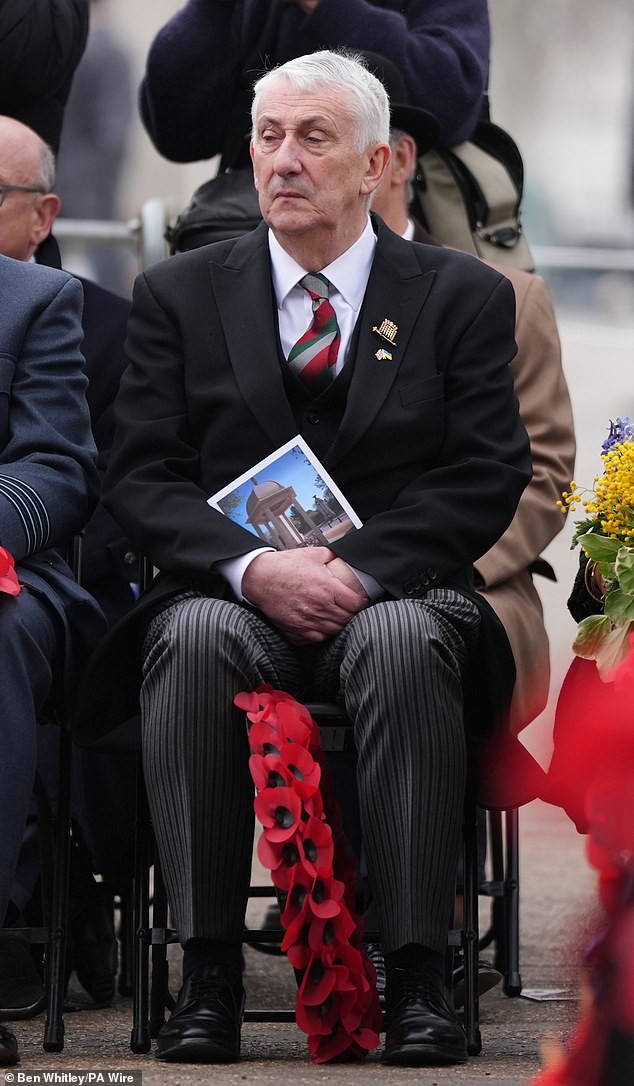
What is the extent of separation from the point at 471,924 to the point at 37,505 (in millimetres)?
1205

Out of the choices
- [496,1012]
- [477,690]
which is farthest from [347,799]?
[477,690]

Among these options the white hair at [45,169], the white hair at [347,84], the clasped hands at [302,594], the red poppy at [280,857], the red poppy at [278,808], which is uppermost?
the white hair at [347,84]

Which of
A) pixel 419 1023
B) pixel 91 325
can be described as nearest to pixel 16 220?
pixel 91 325

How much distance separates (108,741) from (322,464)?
2.33 ft

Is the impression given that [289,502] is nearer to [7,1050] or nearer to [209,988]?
[209,988]

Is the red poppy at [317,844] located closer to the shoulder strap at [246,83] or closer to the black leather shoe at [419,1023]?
the black leather shoe at [419,1023]

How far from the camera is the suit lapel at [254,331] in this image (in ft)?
12.4

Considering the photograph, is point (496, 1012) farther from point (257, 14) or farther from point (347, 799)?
point (257, 14)

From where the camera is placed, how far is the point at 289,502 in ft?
12.2

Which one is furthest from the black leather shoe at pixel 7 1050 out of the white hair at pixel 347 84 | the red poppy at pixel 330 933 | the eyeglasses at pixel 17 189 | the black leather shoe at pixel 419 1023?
the eyeglasses at pixel 17 189

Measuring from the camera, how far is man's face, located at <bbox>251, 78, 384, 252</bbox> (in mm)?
3848

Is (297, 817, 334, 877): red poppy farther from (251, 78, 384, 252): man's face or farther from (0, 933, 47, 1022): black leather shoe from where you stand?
(251, 78, 384, 252): man's face

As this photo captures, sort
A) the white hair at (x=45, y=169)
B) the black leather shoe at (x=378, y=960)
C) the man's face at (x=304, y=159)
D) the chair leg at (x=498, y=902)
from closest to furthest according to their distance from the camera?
the man's face at (x=304, y=159), the black leather shoe at (x=378, y=960), the chair leg at (x=498, y=902), the white hair at (x=45, y=169)

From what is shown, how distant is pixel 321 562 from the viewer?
365 centimetres
